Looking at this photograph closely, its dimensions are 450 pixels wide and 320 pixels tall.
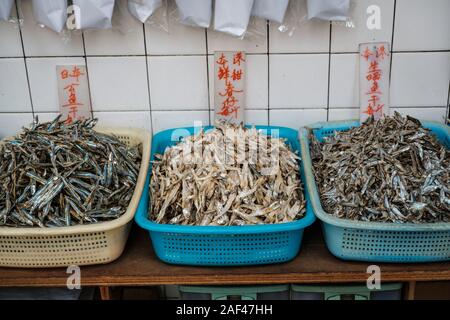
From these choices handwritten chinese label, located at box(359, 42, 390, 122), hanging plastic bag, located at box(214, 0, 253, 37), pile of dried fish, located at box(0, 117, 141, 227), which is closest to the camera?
pile of dried fish, located at box(0, 117, 141, 227)

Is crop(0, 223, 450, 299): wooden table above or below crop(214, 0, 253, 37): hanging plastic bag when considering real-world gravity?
below

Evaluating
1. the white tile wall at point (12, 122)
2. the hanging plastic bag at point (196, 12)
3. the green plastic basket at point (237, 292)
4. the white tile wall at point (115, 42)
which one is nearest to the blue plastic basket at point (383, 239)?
the green plastic basket at point (237, 292)

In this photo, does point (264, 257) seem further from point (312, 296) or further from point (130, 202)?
point (130, 202)

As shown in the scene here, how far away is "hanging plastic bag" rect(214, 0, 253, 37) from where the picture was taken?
186cm

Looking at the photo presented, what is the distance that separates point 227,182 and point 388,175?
625 mm

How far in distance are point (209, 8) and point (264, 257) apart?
3.48ft

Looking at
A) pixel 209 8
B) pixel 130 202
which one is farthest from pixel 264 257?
pixel 209 8

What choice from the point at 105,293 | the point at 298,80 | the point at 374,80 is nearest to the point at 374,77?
the point at 374,80

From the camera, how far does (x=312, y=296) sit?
194 cm

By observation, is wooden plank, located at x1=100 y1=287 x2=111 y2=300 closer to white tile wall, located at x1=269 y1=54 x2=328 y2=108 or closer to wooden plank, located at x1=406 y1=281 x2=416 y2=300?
white tile wall, located at x1=269 y1=54 x2=328 y2=108

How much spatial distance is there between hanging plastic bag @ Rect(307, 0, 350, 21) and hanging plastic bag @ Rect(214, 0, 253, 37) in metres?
0.26

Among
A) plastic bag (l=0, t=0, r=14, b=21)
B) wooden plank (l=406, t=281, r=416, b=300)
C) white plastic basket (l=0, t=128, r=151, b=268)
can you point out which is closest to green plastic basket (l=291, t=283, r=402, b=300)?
wooden plank (l=406, t=281, r=416, b=300)

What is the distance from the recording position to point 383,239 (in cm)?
165

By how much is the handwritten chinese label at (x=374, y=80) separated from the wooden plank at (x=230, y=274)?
80cm
